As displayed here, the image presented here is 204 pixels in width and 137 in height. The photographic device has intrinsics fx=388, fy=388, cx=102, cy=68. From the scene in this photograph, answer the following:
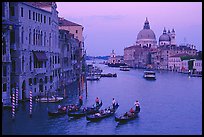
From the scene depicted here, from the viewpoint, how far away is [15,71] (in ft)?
45.3

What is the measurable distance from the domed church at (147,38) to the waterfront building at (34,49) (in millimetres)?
72190

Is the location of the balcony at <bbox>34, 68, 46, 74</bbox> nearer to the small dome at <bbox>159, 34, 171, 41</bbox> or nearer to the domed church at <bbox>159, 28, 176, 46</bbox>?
the domed church at <bbox>159, 28, 176, 46</bbox>

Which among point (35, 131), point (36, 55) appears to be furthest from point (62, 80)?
point (35, 131)

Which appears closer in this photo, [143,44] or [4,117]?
[4,117]

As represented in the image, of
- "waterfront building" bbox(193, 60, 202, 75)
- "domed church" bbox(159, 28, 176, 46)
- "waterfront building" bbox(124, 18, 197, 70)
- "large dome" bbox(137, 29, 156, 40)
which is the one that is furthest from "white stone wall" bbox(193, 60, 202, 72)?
"large dome" bbox(137, 29, 156, 40)

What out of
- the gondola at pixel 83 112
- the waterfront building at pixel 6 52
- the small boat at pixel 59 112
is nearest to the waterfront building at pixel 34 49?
the waterfront building at pixel 6 52

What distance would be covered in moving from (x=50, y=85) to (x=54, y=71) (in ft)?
4.50

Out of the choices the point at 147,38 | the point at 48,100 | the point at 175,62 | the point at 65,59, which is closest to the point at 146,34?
the point at 147,38

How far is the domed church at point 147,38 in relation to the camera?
9038 cm

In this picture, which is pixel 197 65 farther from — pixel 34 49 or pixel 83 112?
pixel 83 112

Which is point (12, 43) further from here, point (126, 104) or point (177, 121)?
point (177, 121)

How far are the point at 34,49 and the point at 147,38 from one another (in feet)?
252

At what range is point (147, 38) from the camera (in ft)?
299

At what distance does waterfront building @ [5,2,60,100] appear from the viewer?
13.8m
